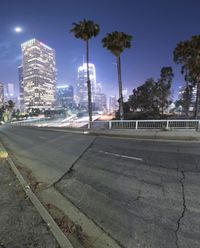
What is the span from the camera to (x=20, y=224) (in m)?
4.55

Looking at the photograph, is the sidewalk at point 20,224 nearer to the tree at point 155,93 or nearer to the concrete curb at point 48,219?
the concrete curb at point 48,219

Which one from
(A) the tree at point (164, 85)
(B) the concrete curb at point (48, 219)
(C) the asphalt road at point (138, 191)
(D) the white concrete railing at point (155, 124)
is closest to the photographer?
(B) the concrete curb at point (48, 219)

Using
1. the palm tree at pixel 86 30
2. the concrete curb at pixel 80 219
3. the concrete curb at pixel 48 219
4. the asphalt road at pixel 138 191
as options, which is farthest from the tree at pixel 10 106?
the concrete curb at pixel 80 219

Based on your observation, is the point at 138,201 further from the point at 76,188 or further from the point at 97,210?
the point at 76,188

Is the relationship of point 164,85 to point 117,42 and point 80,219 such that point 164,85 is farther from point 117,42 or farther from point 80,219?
point 80,219

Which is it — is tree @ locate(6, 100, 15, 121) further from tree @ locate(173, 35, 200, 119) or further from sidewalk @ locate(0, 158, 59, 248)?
sidewalk @ locate(0, 158, 59, 248)

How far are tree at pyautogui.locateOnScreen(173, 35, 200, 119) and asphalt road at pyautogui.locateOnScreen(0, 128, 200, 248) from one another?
23.7m

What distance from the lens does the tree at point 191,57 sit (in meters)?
30.6

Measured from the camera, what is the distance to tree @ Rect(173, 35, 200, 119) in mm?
30625

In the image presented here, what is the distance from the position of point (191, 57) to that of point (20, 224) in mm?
34054

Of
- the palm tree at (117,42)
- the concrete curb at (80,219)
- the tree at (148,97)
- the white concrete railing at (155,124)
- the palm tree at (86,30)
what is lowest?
the concrete curb at (80,219)

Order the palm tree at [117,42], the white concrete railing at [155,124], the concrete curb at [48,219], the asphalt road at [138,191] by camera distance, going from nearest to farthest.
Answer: the concrete curb at [48,219]
the asphalt road at [138,191]
the white concrete railing at [155,124]
the palm tree at [117,42]

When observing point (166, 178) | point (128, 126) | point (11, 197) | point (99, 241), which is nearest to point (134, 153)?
point (166, 178)

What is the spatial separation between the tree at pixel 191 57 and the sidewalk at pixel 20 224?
28263mm
